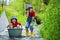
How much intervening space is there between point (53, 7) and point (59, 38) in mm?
900

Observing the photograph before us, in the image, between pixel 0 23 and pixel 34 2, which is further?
pixel 34 2

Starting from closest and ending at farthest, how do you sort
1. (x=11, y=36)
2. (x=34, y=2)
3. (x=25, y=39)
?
1. (x=25, y=39)
2. (x=11, y=36)
3. (x=34, y=2)

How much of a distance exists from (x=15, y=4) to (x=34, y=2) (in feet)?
10.6

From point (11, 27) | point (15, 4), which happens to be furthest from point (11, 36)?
point (15, 4)

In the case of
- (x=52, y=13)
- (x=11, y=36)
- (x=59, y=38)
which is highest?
(x=52, y=13)

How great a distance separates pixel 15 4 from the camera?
93.3 ft

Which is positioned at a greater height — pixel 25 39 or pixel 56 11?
pixel 56 11

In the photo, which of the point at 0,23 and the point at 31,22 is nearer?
the point at 31,22

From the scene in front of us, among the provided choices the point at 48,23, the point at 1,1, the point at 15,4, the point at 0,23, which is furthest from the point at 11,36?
the point at 15,4

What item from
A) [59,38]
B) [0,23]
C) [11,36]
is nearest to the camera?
[59,38]

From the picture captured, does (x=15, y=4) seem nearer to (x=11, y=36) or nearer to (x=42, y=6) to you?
(x=42, y=6)

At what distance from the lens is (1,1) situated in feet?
78.8

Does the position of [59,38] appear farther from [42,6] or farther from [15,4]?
[15,4]

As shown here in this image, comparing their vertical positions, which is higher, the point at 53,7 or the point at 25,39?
the point at 53,7
